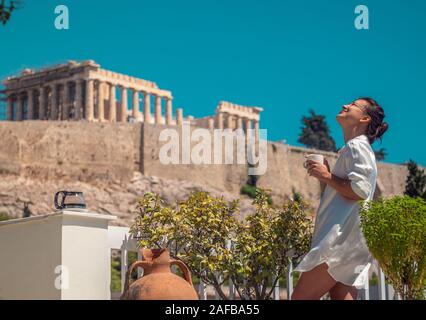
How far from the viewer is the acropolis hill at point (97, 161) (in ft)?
144

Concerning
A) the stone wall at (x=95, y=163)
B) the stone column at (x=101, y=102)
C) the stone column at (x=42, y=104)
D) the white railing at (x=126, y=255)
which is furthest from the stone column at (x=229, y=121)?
the white railing at (x=126, y=255)

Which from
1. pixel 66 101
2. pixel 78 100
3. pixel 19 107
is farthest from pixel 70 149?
pixel 19 107

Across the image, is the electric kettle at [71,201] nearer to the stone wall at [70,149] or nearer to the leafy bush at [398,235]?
the leafy bush at [398,235]

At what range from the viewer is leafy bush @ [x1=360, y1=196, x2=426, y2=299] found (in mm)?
6215

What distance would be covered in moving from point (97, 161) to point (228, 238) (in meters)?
39.0

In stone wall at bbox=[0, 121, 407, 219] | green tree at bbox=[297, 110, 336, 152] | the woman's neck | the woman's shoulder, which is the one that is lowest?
the woman's shoulder

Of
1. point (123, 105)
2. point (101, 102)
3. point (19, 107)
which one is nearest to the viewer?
point (101, 102)

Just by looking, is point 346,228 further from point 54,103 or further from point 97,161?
point 54,103

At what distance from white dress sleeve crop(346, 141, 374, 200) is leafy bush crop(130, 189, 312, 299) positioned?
2148mm

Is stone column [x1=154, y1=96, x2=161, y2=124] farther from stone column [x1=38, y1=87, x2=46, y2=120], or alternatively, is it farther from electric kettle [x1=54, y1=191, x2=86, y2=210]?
electric kettle [x1=54, y1=191, x2=86, y2=210]

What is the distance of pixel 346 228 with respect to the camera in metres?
6.25

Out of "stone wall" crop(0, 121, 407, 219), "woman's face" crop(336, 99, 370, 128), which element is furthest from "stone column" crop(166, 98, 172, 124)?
"woman's face" crop(336, 99, 370, 128)

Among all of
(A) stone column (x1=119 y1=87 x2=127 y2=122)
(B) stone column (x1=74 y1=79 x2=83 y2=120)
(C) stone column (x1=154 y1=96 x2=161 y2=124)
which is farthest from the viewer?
(C) stone column (x1=154 y1=96 x2=161 y2=124)
